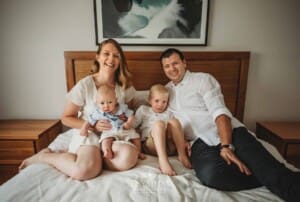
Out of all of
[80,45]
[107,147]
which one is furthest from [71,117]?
[80,45]

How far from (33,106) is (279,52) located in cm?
245

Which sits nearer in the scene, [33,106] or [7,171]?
[7,171]

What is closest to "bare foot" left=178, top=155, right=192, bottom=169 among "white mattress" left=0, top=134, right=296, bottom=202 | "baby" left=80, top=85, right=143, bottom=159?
"white mattress" left=0, top=134, right=296, bottom=202

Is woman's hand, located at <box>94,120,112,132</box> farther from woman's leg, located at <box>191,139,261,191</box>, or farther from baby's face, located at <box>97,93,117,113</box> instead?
woman's leg, located at <box>191,139,261,191</box>

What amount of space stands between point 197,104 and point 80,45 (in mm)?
1226

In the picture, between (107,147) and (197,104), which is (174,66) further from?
(107,147)

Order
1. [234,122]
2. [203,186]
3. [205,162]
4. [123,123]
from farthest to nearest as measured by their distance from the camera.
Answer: [234,122] < [123,123] < [205,162] < [203,186]

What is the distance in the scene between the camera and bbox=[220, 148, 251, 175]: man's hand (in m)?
1.10

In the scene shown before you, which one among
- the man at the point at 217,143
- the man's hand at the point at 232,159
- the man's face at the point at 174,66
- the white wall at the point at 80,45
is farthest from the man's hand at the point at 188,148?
the white wall at the point at 80,45

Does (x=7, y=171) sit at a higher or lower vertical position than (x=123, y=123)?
lower

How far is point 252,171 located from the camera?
42.5 inches

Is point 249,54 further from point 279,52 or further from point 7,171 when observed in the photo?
point 7,171

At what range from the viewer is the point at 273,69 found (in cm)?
208

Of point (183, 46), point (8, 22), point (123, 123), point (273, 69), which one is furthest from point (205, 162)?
point (8, 22)
